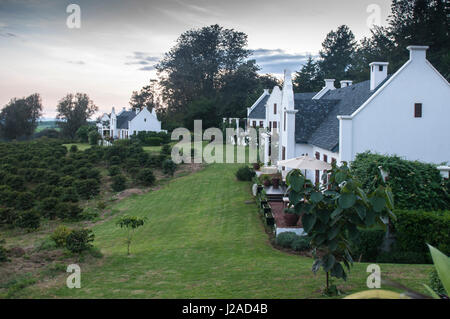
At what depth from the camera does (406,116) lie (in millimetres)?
18656

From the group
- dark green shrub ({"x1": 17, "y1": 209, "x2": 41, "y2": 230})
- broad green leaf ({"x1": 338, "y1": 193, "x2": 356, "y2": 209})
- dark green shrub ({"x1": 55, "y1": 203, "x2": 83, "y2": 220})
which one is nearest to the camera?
broad green leaf ({"x1": 338, "y1": 193, "x2": 356, "y2": 209})

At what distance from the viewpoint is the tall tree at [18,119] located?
224 feet

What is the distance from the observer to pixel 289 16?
15031mm

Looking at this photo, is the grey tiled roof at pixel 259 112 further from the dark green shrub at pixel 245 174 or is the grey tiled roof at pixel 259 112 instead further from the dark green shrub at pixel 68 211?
the dark green shrub at pixel 68 211

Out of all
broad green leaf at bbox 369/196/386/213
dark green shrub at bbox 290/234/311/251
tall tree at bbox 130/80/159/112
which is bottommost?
dark green shrub at bbox 290/234/311/251

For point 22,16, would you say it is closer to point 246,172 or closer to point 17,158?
point 246,172

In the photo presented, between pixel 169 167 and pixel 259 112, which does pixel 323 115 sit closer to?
pixel 169 167

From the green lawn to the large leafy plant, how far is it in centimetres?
133

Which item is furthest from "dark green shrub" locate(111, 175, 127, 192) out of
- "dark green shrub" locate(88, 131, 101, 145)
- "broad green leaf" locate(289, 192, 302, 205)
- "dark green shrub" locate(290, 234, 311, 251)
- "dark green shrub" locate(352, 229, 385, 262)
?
"dark green shrub" locate(88, 131, 101, 145)

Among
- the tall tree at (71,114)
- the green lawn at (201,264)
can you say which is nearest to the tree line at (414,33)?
the green lawn at (201,264)

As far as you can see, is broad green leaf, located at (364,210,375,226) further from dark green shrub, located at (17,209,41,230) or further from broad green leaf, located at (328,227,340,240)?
dark green shrub, located at (17,209,41,230)

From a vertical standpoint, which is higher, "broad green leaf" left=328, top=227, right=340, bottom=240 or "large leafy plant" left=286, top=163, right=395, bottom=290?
"large leafy plant" left=286, top=163, right=395, bottom=290

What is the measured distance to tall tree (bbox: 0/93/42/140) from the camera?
68188 mm
